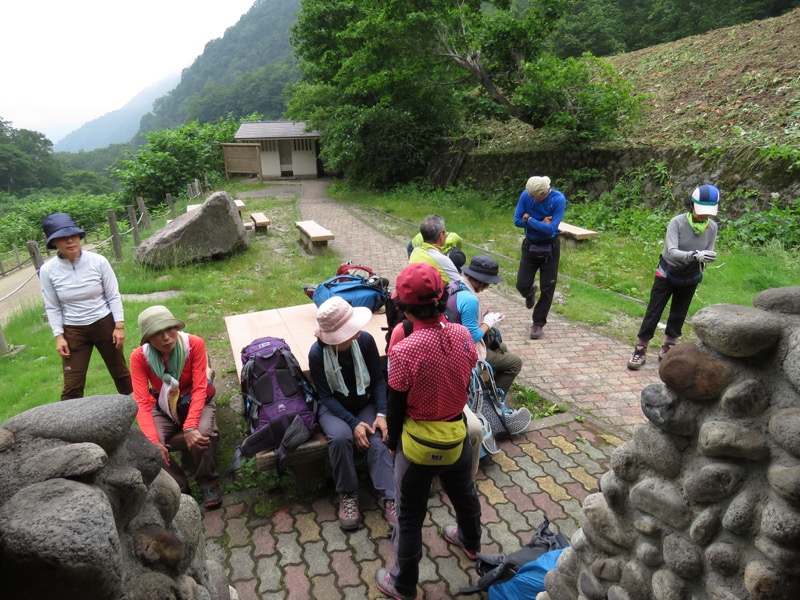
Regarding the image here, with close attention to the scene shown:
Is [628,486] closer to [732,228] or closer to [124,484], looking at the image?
[124,484]

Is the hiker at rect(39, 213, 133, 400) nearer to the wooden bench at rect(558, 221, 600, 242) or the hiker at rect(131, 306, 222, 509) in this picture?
the hiker at rect(131, 306, 222, 509)

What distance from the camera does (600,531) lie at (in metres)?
2.04

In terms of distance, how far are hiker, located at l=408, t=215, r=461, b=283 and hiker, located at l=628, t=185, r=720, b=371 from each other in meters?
1.90

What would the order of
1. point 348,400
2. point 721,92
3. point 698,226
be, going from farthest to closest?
point 721,92 → point 698,226 → point 348,400

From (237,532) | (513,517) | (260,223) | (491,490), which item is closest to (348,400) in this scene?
(237,532)

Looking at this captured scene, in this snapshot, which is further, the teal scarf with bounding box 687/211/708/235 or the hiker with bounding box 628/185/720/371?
the teal scarf with bounding box 687/211/708/235

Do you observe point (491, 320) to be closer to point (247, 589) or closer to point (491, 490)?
point (491, 490)

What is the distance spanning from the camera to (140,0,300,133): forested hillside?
59.8m

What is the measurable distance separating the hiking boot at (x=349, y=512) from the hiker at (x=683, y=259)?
279cm

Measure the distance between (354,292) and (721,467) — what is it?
354cm

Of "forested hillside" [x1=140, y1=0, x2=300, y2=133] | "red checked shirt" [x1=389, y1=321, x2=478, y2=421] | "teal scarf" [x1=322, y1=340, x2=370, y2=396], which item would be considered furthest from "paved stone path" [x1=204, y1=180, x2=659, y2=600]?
"forested hillside" [x1=140, y1=0, x2=300, y2=133]

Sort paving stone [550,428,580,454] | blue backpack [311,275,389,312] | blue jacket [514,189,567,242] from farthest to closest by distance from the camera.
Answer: blue jacket [514,189,567,242], blue backpack [311,275,389,312], paving stone [550,428,580,454]

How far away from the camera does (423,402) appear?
7.39 ft

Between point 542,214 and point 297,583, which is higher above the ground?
point 542,214
